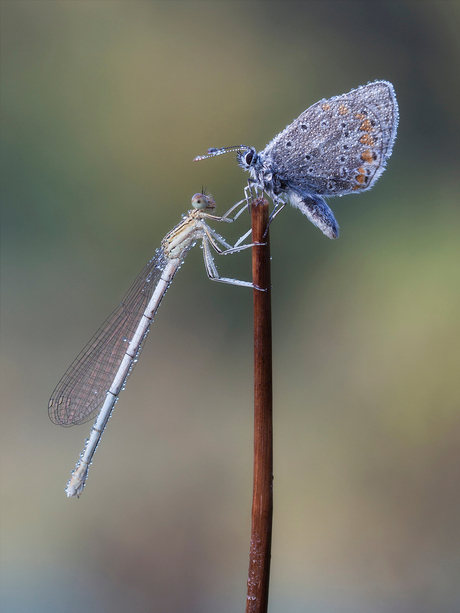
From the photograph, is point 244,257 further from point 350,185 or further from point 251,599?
point 251,599

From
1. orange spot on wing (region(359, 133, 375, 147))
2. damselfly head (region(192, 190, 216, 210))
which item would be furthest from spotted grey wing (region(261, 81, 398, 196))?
damselfly head (region(192, 190, 216, 210))

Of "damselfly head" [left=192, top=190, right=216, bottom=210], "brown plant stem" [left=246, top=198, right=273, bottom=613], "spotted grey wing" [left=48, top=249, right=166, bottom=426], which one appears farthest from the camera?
"spotted grey wing" [left=48, top=249, right=166, bottom=426]

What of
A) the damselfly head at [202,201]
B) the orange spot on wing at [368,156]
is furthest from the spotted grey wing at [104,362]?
the orange spot on wing at [368,156]

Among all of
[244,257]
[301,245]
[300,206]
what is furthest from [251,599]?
[301,245]

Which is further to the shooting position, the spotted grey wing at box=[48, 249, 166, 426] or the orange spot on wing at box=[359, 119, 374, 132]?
the spotted grey wing at box=[48, 249, 166, 426]

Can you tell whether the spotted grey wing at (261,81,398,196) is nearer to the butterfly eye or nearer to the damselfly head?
the butterfly eye

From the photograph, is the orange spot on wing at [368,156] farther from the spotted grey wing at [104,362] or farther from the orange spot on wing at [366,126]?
the spotted grey wing at [104,362]

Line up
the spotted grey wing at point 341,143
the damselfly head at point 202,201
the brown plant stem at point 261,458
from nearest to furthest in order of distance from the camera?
the brown plant stem at point 261,458
the spotted grey wing at point 341,143
the damselfly head at point 202,201
